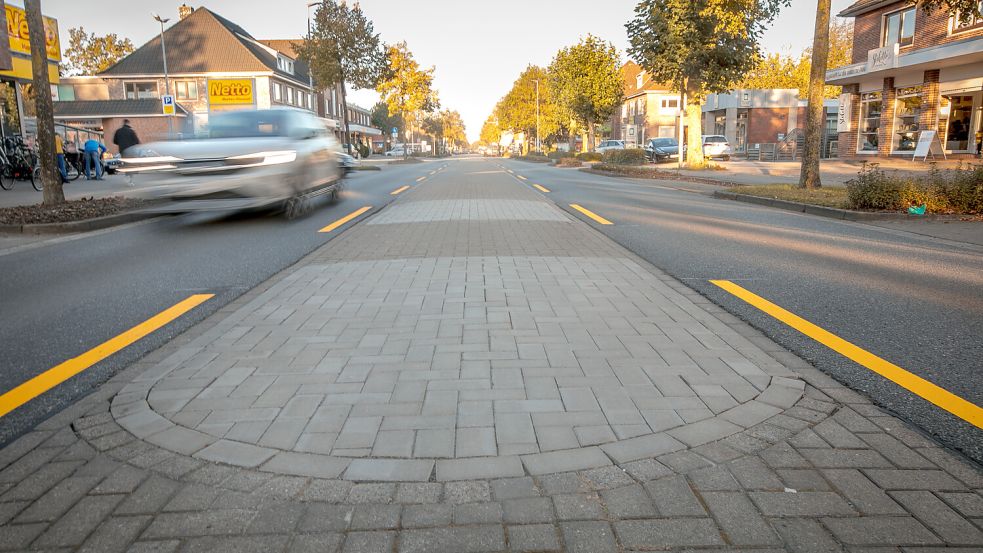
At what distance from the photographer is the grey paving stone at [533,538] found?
6.78 ft

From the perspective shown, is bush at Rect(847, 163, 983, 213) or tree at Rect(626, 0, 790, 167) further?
tree at Rect(626, 0, 790, 167)

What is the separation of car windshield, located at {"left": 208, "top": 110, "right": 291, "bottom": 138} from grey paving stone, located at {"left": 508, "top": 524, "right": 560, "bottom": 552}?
1022 centimetres

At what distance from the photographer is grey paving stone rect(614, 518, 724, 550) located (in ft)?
6.83

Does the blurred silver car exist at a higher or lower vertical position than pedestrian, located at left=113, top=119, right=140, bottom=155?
lower

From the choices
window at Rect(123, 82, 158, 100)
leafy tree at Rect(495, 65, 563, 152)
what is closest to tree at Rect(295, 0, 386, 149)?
window at Rect(123, 82, 158, 100)

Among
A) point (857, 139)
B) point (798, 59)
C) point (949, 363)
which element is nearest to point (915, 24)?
point (857, 139)

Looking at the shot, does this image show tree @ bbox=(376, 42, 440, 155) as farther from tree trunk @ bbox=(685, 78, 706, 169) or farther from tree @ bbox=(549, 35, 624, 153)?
tree trunk @ bbox=(685, 78, 706, 169)

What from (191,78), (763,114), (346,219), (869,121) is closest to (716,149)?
(869,121)

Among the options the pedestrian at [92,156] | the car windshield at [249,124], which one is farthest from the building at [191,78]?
the car windshield at [249,124]

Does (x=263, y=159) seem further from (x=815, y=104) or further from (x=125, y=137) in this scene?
(x=125, y=137)

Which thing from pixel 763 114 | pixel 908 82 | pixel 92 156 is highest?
pixel 763 114

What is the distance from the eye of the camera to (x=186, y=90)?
50906 millimetres

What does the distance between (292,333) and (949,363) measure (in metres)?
4.07

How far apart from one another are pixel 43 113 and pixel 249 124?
378 centimetres
